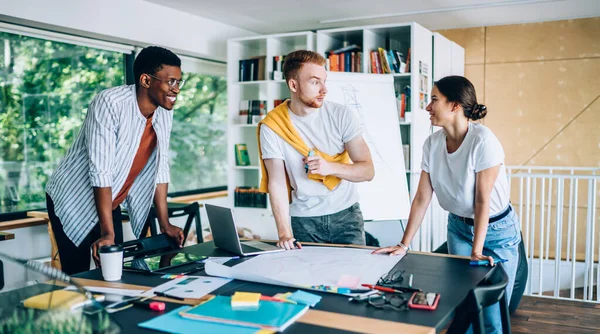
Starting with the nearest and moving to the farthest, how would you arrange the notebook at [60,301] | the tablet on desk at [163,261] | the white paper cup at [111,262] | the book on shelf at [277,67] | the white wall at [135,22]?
the notebook at [60,301] → the white paper cup at [111,262] → the tablet on desk at [163,261] → the white wall at [135,22] → the book on shelf at [277,67]

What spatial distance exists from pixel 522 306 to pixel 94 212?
299 cm

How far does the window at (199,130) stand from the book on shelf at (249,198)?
549mm

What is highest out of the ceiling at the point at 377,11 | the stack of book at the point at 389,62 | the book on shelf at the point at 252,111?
the ceiling at the point at 377,11

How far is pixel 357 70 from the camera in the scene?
16.2ft

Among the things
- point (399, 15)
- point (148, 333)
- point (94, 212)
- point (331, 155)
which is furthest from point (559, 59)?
point (148, 333)

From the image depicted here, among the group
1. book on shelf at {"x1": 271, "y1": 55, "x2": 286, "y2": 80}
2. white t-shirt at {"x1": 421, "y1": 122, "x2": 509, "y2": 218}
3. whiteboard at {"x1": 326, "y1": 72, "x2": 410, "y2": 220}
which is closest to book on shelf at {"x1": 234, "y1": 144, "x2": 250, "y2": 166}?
book on shelf at {"x1": 271, "y1": 55, "x2": 286, "y2": 80}

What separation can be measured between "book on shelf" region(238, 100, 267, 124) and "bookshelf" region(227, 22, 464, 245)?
33 millimetres

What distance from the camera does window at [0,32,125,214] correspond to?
13.1ft

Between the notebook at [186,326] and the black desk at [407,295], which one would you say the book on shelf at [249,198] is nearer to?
the black desk at [407,295]

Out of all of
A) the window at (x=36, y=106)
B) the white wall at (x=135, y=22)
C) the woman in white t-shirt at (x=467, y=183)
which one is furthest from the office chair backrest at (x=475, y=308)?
the window at (x=36, y=106)

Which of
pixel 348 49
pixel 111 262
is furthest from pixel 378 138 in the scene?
pixel 111 262

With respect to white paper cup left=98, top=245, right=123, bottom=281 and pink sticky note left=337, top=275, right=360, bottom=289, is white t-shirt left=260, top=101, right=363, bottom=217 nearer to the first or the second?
pink sticky note left=337, top=275, right=360, bottom=289

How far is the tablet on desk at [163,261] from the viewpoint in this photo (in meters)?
1.80

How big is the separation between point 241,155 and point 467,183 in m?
3.80
